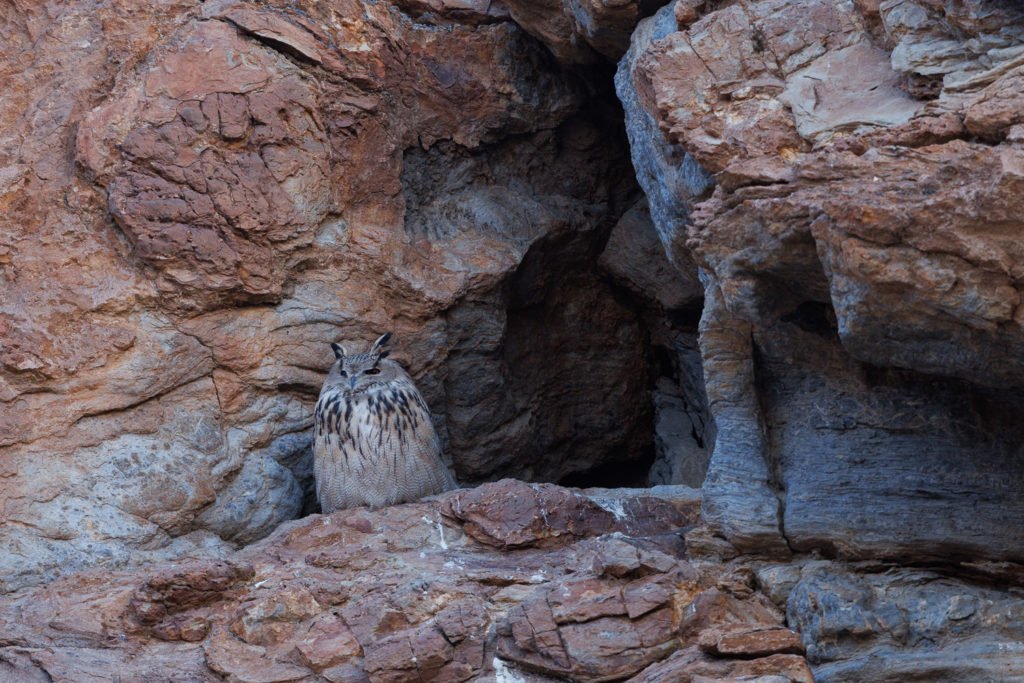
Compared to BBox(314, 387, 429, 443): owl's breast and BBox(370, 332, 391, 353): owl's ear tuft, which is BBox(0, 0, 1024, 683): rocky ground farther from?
BBox(314, 387, 429, 443): owl's breast

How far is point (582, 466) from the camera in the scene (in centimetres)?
659

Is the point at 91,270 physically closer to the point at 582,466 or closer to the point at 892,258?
the point at 582,466

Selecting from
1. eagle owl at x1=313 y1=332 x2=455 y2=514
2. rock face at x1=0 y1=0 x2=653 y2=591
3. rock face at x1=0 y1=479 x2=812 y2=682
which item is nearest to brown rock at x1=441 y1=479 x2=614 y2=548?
rock face at x1=0 y1=479 x2=812 y2=682

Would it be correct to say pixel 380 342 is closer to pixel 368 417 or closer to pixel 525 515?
pixel 368 417

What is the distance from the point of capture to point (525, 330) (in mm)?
6398

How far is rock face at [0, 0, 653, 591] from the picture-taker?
498cm

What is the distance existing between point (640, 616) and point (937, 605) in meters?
0.99

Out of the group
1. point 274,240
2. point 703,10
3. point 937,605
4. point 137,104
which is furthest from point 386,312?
point 937,605

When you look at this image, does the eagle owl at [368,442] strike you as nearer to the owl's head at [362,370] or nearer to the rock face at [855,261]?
the owl's head at [362,370]

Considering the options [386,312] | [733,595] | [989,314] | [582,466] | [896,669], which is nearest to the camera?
[989,314]

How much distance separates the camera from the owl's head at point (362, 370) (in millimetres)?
5227

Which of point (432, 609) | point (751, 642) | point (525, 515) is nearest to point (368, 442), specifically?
point (525, 515)

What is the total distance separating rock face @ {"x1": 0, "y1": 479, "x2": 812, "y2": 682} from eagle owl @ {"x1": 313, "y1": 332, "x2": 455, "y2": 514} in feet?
1.50

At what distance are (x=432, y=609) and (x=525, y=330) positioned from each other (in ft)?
8.44
